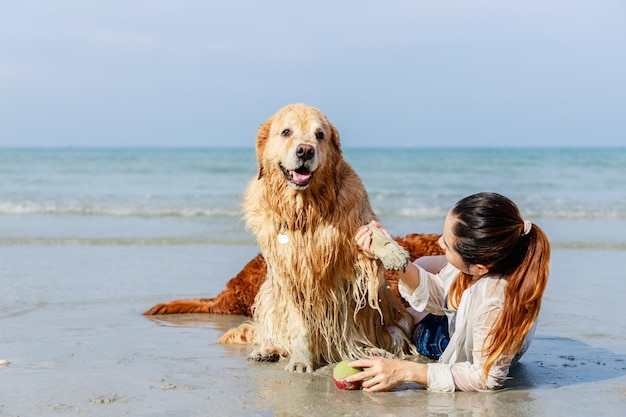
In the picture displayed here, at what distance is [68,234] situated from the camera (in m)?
10.9

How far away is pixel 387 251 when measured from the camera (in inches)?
157

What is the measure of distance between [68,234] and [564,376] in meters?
8.03

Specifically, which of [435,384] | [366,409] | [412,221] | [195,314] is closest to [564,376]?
[435,384]

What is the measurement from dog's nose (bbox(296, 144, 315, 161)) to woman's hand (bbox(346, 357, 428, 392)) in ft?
3.50

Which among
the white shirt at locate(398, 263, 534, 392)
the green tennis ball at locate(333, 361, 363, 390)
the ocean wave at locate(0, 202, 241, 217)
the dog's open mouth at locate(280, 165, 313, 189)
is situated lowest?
the ocean wave at locate(0, 202, 241, 217)

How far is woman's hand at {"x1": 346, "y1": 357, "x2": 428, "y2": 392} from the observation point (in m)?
3.87

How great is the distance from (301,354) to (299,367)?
0.27ft

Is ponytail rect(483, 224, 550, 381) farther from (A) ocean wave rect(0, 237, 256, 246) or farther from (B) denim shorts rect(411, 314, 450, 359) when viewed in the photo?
(A) ocean wave rect(0, 237, 256, 246)

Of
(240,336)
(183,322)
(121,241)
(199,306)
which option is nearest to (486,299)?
(240,336)

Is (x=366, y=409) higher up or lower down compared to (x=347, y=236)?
lower down

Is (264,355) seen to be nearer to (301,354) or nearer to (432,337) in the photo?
(301,354)

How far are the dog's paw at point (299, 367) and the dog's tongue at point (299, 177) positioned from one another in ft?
3.25

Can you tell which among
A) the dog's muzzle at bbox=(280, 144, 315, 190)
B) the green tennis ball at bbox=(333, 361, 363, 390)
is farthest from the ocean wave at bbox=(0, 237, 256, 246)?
the green tennis ball at bbox=(333, 361, 363, 390)

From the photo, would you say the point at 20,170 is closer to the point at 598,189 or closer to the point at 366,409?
the point at 598,189
